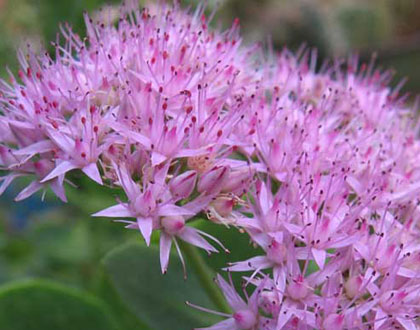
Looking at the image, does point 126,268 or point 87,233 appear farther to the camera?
point 87,233

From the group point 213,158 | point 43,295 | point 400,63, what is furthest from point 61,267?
point 400,63

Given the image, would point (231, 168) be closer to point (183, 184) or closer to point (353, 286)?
point (183, 184)

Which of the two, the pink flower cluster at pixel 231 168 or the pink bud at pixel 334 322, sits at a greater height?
the pink flower cluster at pixel 231 168

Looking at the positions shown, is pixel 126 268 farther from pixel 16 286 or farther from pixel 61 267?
pixel 61 267

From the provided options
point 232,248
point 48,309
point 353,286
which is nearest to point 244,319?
point 353,286

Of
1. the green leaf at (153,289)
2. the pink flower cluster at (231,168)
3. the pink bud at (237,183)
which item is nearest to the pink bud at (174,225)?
the pink flower cluster at (231,168)

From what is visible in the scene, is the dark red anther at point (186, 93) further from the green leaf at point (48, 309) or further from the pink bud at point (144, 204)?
the green leaf at point (48, 309)
